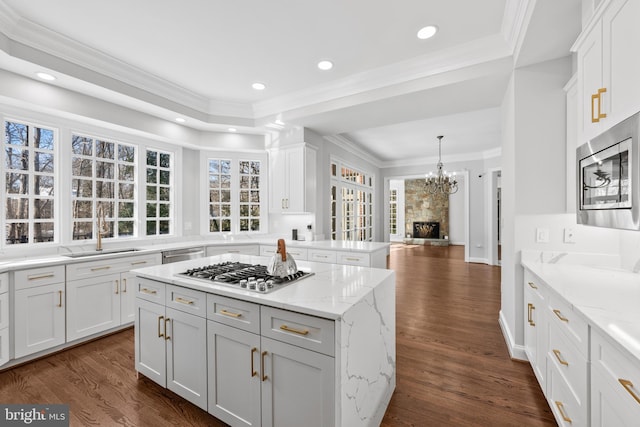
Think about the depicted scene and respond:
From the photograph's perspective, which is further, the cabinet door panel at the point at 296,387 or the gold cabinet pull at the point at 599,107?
the gold cabinet pull at the point at 599,107

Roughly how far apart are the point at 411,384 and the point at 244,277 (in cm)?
155

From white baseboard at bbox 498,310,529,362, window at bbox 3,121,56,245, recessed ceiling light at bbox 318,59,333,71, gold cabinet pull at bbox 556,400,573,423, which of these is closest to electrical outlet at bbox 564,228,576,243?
white baseboard at bbox 498,310,529,362

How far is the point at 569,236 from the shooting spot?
2.29 m

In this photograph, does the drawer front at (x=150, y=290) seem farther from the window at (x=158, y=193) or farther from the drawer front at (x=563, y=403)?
the drawer front at (x=563, y=403)

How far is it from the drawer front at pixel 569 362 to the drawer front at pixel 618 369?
12 cm

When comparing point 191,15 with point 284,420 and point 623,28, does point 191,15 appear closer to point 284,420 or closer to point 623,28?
point 623,28

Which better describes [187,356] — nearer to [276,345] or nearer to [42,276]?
[276,345]

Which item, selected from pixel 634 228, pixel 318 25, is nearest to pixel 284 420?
pixel 634 228

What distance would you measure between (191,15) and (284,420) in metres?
2.95

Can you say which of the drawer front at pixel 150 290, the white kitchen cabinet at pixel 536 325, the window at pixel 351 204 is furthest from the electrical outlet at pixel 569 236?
the window at pixel 351 204

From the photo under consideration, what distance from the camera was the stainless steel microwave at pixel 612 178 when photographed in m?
1.25

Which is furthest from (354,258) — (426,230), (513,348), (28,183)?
(426,230)

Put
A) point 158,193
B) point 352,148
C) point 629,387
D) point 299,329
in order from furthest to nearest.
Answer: point 352,148
point 158,193
point 299,329
point 629,387

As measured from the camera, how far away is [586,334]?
1.19m
